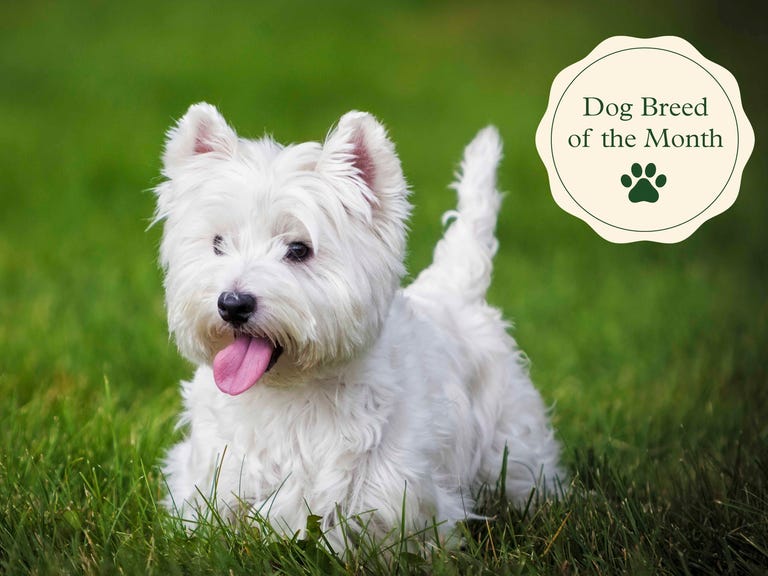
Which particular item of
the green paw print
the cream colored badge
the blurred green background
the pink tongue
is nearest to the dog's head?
the pink tongue

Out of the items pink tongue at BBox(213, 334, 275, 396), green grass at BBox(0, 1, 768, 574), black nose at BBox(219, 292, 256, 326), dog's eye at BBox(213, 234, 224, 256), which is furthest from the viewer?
green grass at BBox(0, 1, 768, 574)

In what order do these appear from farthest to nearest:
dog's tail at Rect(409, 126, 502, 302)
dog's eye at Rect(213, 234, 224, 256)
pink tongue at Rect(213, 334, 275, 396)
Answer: dog's tail at Rect(409, 126, 502, 302), dog's eye at Rect(213, 234, 224, 256), pink tongue at Rect(213, 334, 275, 396)

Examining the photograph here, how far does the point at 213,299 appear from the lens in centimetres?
312

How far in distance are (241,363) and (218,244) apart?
→ 1.27 ft

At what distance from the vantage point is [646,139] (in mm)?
5023

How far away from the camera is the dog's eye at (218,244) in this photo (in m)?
3.29

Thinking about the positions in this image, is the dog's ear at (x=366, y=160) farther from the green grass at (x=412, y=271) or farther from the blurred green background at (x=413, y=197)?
the green grass at (x=412, y=271)

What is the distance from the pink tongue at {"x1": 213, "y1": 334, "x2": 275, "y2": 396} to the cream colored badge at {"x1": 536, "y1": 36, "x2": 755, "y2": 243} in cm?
216

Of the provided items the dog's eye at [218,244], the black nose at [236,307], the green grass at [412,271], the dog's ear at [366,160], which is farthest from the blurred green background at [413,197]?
the black nose at [236,307]

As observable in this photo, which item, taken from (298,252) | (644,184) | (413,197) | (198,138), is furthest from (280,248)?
(413,197)

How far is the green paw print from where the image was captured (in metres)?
4.95

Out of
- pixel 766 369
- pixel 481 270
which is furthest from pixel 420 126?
pixel 481 270

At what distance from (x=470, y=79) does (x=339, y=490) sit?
13.5m

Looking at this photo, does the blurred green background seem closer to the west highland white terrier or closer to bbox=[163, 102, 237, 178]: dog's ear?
bbox=[163, 102, 237, 178]: dog's ear
